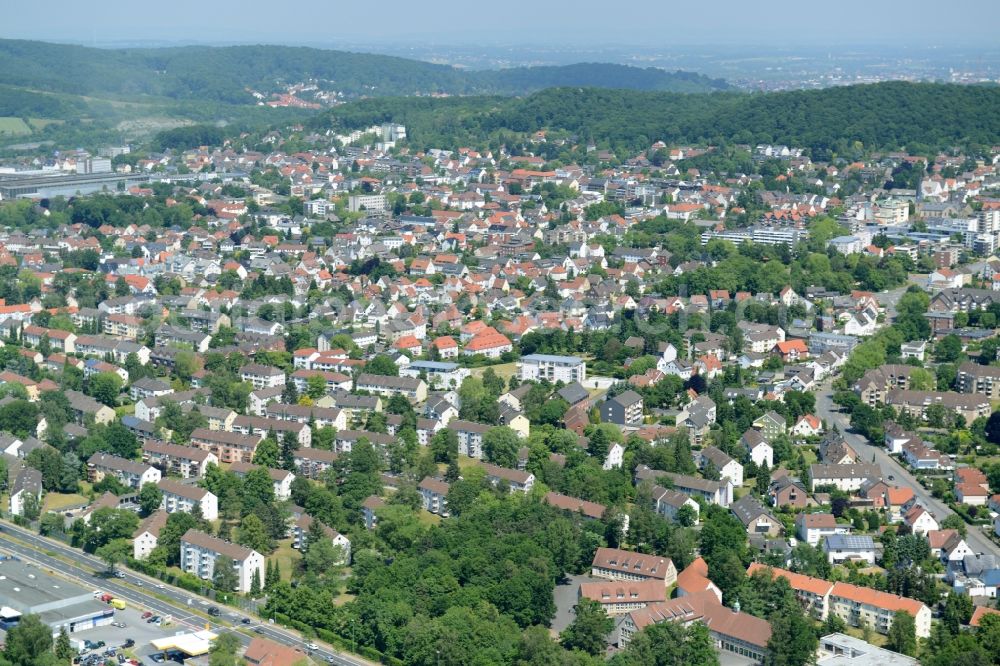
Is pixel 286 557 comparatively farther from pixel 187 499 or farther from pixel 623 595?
pixel 623 595

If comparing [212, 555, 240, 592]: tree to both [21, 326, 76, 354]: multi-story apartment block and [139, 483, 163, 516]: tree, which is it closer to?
[139, 483, 163, 516]: tree

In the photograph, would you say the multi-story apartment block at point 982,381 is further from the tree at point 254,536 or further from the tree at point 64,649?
the tree at point 64,649

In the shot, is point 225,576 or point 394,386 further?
point 394,386

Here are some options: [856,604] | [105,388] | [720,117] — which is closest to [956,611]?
[856,604]

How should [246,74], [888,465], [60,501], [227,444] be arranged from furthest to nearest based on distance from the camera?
[246,74]
[227,444]
[888,465]
[60,501]

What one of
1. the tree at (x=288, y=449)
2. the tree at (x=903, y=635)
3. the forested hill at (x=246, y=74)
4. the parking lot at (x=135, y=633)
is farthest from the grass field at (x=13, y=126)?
the tree at (x=903, y=635)

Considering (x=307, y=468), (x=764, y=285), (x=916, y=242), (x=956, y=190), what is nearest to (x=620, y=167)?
(x=956, y=190)
